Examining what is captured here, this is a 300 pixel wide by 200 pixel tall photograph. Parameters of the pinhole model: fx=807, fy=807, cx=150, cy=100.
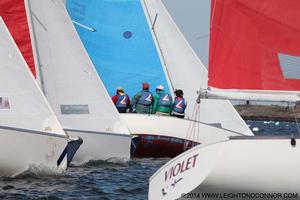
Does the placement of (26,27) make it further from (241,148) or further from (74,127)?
(241,148)

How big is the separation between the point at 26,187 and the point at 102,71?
11.7 m

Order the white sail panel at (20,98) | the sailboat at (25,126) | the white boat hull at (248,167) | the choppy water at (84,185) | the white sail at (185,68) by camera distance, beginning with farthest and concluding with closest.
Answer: the white sail at (185,68) < the white sail panel at (20,98) < the sailboat at (25,126) < the choppy water at (84,185) < the white boat hull at (248,167)

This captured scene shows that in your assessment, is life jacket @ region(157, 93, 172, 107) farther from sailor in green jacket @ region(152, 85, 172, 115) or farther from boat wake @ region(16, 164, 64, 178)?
boat wake @ region(16, 164, 64, 178)

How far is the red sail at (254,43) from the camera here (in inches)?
428

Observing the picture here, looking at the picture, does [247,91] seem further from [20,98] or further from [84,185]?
[20,98]

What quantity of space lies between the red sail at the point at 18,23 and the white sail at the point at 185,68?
6.35 metres

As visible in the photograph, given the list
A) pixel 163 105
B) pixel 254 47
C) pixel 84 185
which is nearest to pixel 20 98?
pixel 84 185

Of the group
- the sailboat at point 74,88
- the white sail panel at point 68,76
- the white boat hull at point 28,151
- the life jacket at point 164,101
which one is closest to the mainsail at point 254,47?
the white boat hull at point 28,151

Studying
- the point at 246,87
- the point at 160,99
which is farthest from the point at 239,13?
the point at 160,99

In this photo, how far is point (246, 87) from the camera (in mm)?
11031

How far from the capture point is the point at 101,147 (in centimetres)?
1845

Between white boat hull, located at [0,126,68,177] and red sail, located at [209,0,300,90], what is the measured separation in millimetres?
4414

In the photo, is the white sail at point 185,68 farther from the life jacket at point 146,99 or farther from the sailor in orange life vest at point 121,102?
the sailor in orange life vest at point 121,102

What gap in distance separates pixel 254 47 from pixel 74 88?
7.67 meters
